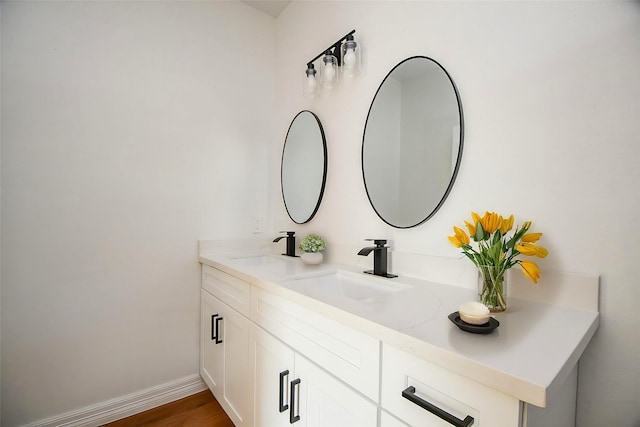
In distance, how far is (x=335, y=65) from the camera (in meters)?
1.68

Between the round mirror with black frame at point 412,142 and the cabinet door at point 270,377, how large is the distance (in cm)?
74

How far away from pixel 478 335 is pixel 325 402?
1.71 feet

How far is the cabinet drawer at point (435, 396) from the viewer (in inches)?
21.4

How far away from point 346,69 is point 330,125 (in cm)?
33

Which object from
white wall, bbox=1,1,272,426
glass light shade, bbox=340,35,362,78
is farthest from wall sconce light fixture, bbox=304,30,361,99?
white wall, bbox=1,1,272,426

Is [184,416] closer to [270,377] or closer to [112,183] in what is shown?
[270,377]

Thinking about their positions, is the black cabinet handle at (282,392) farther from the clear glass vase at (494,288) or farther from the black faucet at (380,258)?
the clear glass vase at (494,288)

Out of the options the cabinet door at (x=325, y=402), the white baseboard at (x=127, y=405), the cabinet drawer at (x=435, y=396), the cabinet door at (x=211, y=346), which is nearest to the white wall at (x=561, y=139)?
the cabinet drawer at (x=435, y=396)

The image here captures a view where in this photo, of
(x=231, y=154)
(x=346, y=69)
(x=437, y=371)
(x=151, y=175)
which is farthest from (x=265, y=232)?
(x=437, y=371)

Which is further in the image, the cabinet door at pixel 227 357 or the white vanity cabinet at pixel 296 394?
the cabinet door at pixel 227 357

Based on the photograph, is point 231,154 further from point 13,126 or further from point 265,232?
point 13,126

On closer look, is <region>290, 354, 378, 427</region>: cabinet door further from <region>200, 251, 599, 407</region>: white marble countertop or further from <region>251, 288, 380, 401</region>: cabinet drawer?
<region>200, 251, 599, 407</region>: white marble countertop

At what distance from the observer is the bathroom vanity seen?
1.83ft

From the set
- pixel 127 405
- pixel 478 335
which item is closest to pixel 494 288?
pixel 478 335
